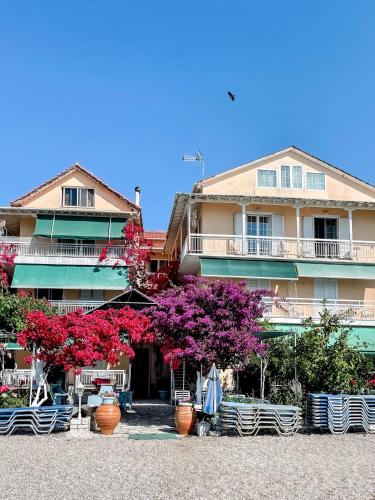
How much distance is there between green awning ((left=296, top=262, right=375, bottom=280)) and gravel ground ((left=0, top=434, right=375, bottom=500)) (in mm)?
13759

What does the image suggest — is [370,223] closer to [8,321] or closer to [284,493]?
[8,321]

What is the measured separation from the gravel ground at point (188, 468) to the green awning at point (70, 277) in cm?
1487

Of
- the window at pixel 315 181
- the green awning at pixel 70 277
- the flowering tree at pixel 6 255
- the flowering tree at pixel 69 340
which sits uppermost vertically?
the window at pixel 315 181

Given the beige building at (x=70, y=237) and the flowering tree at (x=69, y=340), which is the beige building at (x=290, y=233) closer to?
the beige building at (x=70, y=237)

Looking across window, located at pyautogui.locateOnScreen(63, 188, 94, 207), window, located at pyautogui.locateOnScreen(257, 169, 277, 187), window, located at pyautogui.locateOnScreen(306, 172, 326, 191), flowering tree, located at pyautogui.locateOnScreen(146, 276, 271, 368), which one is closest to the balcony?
window, located at pyautogui.locateOnScreen(63, 188, 94, 207)

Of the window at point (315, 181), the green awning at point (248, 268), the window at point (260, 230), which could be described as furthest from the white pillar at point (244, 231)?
the window at point (315, 181)

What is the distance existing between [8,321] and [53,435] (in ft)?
22.8

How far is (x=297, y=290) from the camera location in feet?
99.7

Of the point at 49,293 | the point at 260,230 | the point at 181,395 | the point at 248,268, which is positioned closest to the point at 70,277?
the point at 49,293

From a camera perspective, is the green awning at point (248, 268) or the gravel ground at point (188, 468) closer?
the gravel ground at point (188, 468)

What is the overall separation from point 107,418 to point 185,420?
82.6 inches

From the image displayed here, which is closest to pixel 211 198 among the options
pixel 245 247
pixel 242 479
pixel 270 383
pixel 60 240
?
pixel 245 247

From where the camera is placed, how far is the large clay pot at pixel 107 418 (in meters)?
16.1

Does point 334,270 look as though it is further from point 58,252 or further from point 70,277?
point 58,252
